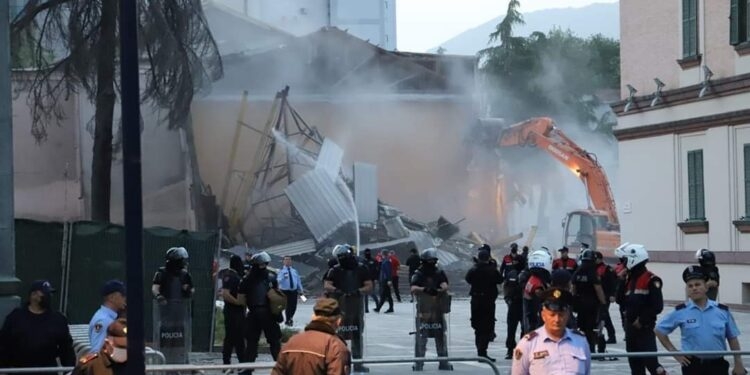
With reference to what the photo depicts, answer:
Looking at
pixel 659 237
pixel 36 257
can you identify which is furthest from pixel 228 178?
pixel 36 257

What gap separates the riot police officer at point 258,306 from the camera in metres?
19.0

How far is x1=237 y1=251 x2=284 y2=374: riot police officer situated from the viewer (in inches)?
750

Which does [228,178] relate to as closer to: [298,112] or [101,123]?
[298,112]

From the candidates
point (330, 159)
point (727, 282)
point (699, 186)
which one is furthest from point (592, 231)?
point (727, 282)

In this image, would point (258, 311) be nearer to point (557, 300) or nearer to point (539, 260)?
point (539, 260)

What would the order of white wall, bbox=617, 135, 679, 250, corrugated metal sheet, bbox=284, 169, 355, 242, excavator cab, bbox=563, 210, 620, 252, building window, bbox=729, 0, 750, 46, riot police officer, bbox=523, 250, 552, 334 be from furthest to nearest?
1. corrugated metal sheet, bbox=284, 169, 355, 242
2. excavator cab, bbox=563, 210, 620, 252
3. white wall, bbox=617, 135, 679, 250
4. building window, bbox=729, 0, 750, 46
5. riot police officer, bbox=523, 250, 552, 334

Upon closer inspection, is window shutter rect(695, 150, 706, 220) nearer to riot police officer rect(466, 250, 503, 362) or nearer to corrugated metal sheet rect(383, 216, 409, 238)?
riot police officer rect(466, 250, 503, 362)

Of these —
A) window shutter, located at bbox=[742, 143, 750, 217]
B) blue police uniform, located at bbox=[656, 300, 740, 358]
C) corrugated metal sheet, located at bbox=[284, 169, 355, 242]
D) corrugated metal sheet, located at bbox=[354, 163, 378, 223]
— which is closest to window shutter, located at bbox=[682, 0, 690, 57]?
window shutter, located at bbox=[742, 143, 750, 217]

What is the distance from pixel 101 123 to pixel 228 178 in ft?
102

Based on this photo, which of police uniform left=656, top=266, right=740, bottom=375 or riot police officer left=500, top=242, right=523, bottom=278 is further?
riot police officer left=500, top=242, right=523, bottom=278

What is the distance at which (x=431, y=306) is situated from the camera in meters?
20.1

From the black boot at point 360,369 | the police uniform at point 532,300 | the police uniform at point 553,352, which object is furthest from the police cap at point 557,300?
the police uniform at point 532,300

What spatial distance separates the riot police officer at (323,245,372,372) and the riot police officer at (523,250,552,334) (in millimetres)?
2139

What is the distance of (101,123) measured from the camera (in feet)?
80.0
